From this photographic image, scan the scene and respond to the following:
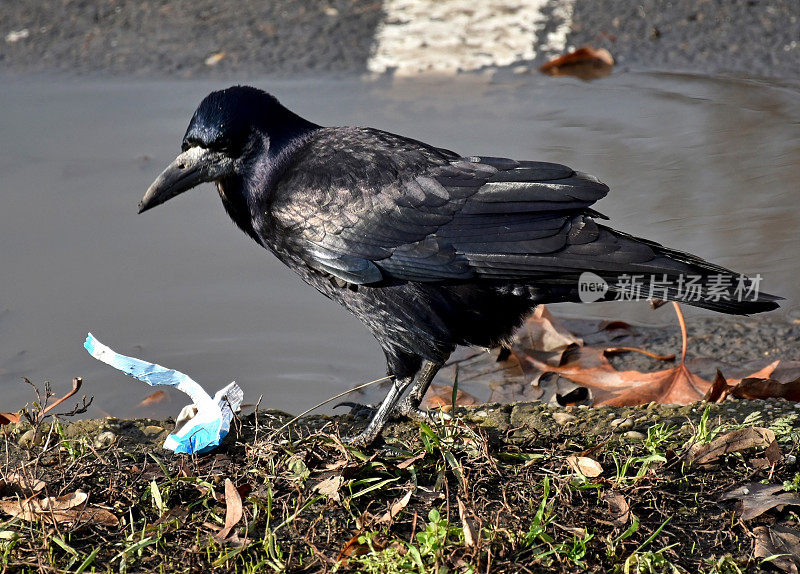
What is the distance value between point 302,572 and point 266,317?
84.3 inches

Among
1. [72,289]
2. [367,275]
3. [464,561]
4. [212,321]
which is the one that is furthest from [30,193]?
[464,561]

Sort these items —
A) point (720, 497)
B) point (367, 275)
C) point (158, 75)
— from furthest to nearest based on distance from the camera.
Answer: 1. point (158, 75)
2. point (367, 275)
3. point (720, 497)

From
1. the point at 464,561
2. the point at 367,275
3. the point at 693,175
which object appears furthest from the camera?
the point at 693,175

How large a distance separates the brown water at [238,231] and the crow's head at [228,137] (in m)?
0.97

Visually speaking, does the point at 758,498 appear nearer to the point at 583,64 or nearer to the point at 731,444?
the point at 731,444

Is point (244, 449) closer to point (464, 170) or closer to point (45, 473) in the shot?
point (45, 473)

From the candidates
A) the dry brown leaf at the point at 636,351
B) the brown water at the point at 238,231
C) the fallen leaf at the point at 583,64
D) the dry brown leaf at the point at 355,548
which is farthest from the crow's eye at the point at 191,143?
the fallen leaf at the point at 583,64

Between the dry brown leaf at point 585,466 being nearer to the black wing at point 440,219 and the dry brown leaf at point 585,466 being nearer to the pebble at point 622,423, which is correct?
the pebble at point 622,423

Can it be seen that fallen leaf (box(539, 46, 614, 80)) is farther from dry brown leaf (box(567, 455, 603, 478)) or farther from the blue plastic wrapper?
dry brown leaf (box(567, 455, 603, 478))

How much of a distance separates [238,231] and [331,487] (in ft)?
8.61

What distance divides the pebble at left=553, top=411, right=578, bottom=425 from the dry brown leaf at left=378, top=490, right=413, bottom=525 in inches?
31.5

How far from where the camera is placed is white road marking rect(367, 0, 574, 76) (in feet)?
21.4

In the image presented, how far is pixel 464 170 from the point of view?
11.3ft

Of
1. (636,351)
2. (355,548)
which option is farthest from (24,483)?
(636,351)
